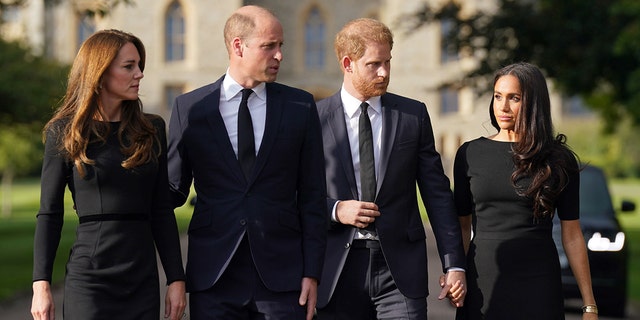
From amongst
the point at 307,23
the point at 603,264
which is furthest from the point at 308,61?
the point at 603,264

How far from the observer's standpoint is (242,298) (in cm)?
573

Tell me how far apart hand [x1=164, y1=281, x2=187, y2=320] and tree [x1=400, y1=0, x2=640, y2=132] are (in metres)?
17.9

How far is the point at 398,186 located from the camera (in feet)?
20.8

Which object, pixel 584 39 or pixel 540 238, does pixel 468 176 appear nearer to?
pixel 540 238

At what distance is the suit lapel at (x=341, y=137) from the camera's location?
20.8 feet

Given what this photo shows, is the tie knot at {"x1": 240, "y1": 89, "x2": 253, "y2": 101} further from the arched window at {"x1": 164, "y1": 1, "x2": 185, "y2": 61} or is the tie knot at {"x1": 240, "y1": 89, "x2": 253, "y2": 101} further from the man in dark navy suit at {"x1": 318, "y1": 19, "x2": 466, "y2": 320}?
the arched window at {"x1": 164, "y1": 1, "x2": 185, "y2": 61}

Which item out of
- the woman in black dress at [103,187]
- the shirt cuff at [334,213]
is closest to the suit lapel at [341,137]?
the shirt cuff at [334,213]

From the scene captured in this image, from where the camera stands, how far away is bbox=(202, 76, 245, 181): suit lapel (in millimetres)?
5797

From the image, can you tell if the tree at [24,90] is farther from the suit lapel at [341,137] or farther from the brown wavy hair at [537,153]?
the brown wavy hair at [537,153]

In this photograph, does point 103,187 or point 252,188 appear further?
point 252,188

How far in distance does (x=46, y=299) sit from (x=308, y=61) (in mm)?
64493

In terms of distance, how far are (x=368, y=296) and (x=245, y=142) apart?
103 cm

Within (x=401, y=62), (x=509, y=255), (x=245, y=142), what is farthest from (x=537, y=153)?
(x=401, y=62)

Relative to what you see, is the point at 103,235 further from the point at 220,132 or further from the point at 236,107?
the point at 236,107
